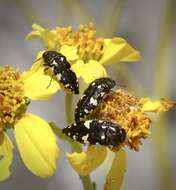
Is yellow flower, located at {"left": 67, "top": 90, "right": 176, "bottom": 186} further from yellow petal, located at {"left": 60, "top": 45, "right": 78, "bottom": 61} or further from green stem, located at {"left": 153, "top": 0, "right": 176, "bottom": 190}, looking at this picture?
green stem, located at {"left": 153, "top": 0, "right": 176, "bottom": 190}

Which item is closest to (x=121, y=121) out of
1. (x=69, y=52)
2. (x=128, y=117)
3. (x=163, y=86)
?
(x=128, y=117)

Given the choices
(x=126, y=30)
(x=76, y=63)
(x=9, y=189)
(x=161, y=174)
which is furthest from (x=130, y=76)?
(x=76, y=63)

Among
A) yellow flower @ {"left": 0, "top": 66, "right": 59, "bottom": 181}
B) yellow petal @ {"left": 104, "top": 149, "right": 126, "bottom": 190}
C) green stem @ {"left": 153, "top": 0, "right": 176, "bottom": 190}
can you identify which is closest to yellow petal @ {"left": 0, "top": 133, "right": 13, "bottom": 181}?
yellow flower @ {"left": 0, "top": 66, "right": 59, "bottom": 181}

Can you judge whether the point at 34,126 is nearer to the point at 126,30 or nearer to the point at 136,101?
the point at 136,101

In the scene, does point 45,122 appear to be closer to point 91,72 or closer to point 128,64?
point 91,72

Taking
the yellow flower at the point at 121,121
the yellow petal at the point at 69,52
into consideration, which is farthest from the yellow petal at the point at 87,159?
the yellow petal at the point at 69,52

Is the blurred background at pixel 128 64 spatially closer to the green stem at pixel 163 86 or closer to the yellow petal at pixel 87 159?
the green stem at pixel 163 86
